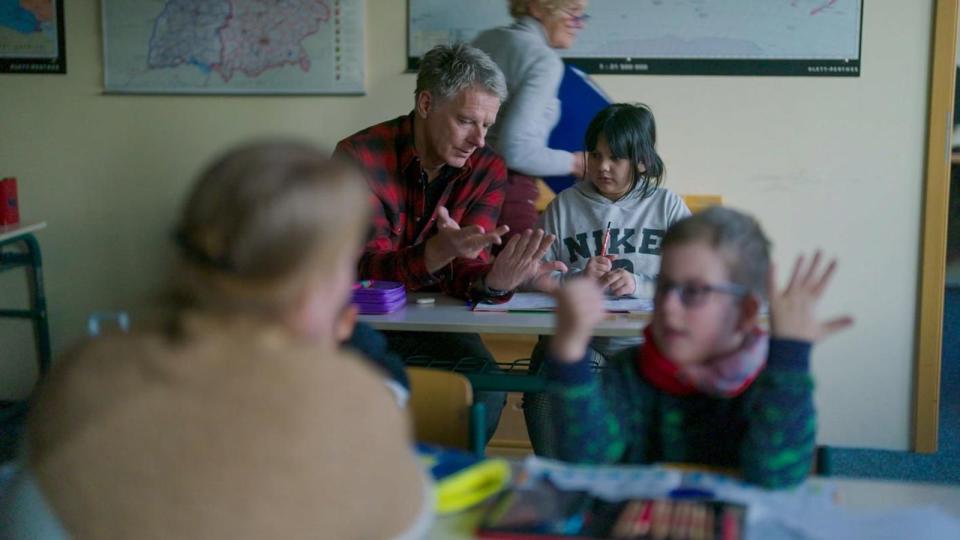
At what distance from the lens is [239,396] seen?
2.94 feet

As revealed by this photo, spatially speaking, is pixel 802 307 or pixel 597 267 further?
pixel 597 267

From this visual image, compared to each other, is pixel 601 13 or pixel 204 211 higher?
Result: pixel 601 13

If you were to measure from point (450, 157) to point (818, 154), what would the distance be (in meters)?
1.59

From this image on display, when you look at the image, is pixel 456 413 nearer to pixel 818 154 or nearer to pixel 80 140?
pixel 818 154

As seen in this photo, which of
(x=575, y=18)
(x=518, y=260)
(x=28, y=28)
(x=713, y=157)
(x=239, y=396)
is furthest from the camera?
(x=28, y=28)

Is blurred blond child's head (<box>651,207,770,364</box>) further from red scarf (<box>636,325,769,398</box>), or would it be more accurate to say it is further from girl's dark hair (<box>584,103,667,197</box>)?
girl's dark hair (<box>584,103,667,197</box>)

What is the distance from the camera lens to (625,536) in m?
1.18

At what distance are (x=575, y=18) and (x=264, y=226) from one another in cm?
288

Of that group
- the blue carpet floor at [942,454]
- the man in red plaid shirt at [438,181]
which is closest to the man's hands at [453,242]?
the man in red plaid shirt at [438,181]

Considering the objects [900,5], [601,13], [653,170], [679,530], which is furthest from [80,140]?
[679,530]

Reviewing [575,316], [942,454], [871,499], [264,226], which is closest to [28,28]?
[575,316]

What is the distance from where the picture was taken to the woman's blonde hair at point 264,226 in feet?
2.99

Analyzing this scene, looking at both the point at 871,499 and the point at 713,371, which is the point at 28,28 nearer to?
the point at 713,371

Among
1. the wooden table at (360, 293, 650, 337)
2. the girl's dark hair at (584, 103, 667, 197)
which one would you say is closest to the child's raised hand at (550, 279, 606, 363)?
the wooden table at (360, 293, 650, 337)
